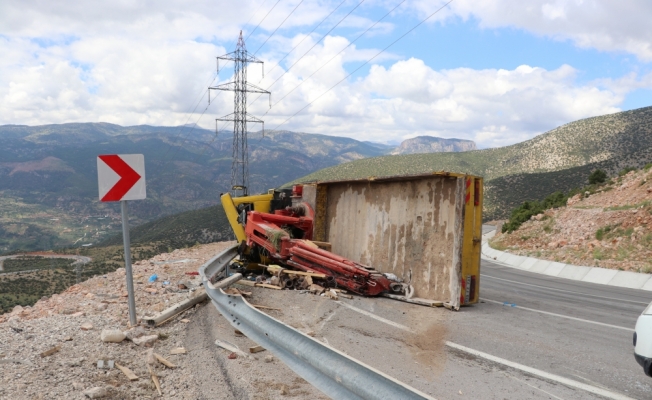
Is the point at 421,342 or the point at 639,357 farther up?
the point at 639,357

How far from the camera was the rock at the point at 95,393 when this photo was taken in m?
4.27

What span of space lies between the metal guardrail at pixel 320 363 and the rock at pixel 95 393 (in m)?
1.42

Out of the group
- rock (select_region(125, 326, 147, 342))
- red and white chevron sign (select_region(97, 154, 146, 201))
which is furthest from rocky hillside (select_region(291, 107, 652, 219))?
rock (select_region(125, 326, 147, 342))

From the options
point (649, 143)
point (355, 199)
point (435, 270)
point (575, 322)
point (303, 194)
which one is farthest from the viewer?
point (649, 143)

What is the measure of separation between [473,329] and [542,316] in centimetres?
198

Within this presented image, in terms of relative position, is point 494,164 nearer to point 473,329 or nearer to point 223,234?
point 223,234

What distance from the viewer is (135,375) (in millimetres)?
→ 4812

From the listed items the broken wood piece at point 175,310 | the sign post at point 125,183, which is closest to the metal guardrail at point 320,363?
the broken wood piece at point 175,310

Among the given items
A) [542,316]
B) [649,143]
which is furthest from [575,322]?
[649,143]

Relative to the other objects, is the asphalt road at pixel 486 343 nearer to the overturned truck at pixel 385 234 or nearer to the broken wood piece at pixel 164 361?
the overturned truck at pixel 385 234

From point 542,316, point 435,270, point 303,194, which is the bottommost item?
point 542,316

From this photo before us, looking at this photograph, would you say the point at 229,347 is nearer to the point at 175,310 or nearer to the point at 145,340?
the point at 145,340

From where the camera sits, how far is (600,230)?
21125mm

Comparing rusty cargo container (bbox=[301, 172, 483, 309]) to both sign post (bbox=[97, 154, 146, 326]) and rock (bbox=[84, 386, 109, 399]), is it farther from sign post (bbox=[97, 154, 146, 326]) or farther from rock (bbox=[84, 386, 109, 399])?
rock (bbox=[84, 386, 109, 399])
